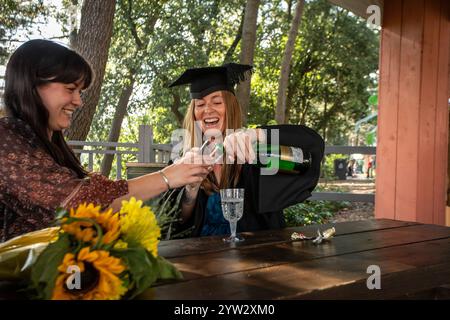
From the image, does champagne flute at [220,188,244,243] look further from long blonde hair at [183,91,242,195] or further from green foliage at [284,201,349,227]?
green foliage at [284,201,349,227]

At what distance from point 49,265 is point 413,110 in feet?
10.7

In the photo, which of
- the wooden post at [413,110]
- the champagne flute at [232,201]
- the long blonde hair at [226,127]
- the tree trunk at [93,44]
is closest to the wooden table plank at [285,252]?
the champagne flute at [232,201]

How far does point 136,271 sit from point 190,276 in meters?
0.31

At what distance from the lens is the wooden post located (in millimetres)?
3625

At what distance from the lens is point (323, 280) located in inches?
47.8

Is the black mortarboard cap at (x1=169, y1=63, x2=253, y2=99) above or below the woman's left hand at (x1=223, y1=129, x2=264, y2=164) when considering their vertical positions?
above

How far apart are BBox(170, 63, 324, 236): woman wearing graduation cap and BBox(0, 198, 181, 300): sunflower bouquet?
1.00m

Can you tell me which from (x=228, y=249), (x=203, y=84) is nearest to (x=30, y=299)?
(x=228, y=249)

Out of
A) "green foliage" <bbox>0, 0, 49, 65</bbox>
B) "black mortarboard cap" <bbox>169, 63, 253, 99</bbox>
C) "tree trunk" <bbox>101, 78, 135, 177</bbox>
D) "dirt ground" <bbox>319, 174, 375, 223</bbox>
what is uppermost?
"green foliage" <bbox>0, 0, 49, 65</bbox>

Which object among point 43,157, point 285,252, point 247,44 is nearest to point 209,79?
point 43,157

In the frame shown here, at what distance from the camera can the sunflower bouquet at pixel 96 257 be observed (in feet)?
2.99

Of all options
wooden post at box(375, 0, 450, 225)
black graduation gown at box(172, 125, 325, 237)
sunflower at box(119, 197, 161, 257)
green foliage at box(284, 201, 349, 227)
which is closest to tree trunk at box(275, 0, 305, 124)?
green foliage at box(284, 201, 349, 227)

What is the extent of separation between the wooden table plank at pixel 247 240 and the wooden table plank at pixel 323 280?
32 cm
